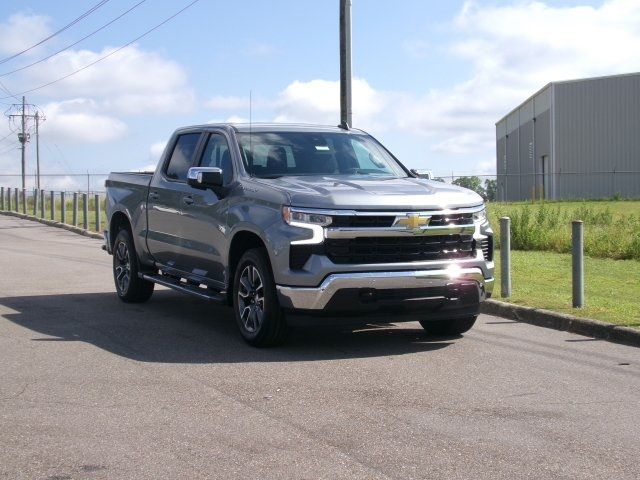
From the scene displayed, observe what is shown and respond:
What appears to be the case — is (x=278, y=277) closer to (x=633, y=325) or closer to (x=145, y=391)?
(x=145, y=391)

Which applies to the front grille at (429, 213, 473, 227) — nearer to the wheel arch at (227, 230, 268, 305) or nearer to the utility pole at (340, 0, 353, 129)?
the wheel arch at (227, 230, 268, 305)

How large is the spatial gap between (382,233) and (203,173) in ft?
6.33

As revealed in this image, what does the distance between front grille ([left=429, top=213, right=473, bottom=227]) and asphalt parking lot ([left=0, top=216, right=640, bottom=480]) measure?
112cm

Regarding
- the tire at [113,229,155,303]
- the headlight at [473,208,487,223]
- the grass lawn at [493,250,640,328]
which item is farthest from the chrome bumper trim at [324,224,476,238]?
the tire at [113,229,155,303]

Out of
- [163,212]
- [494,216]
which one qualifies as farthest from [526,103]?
[163,212]

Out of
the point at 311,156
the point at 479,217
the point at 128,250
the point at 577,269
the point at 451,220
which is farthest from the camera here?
the point at 128,250

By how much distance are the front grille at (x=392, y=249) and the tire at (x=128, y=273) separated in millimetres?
4104

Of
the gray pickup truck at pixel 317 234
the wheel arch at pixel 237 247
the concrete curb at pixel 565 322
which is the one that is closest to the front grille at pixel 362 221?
the gray pickup truck at pixel 317 234

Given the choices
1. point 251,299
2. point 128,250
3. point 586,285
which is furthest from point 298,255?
point 586,285

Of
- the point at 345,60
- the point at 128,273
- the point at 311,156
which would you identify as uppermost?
the point at 345,60

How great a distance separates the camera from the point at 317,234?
778cm

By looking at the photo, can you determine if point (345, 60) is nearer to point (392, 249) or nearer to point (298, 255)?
point (392, 249)

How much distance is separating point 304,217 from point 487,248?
185cm

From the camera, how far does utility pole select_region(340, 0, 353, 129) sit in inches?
797
